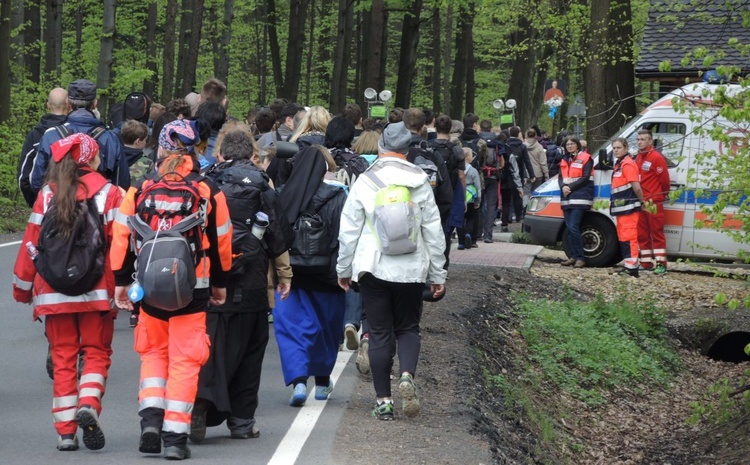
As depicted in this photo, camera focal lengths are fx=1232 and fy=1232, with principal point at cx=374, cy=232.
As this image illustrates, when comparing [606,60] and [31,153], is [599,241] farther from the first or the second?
[31,153]

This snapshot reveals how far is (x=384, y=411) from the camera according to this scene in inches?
325

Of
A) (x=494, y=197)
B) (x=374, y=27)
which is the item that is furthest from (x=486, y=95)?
(x=494, y=197)

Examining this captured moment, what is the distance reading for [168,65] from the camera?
31.3 meters

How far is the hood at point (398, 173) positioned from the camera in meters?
8.18

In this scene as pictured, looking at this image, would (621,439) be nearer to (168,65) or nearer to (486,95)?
(168,65)

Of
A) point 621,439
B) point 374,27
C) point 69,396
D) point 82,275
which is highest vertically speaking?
point 374,27

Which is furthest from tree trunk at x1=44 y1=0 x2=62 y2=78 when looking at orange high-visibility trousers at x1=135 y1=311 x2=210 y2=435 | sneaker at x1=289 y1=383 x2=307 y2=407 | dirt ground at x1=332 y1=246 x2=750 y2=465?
orange high-visibility trousers at x1=135 y1=311 x2=210 y2=435

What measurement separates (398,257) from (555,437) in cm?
355

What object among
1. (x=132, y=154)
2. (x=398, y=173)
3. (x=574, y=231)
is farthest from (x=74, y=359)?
(x=574, y=231)

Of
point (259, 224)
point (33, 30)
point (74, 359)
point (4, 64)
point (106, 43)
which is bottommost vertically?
point (74, 359)

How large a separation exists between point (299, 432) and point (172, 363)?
1382 millimetres

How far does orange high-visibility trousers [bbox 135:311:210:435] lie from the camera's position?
681cm

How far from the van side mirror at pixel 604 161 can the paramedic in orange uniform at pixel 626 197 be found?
1.67ft

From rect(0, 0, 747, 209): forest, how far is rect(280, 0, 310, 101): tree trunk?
4 centimetres
